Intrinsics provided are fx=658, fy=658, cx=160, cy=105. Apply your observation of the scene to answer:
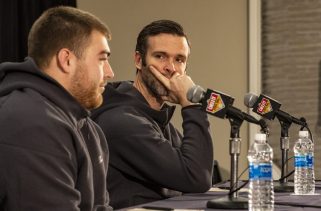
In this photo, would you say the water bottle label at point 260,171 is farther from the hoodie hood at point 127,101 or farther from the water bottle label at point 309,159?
the hoodie hood at point 127,101

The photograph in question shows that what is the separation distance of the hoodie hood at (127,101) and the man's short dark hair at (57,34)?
0.63 m

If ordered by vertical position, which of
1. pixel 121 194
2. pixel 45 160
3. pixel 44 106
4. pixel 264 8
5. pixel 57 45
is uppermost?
pixel 264 8

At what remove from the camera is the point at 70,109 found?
5.97ft

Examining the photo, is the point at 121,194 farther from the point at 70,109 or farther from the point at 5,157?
the point at 5,157

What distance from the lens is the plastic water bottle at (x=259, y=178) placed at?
1.77 meters

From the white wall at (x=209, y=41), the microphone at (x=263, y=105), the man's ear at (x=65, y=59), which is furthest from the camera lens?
the white wall at (x=209, y=41)

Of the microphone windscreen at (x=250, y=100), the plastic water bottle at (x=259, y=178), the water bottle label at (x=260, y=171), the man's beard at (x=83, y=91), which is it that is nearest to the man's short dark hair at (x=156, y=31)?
the microphone windscreen at (x=250, y=100)

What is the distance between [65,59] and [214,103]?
45cm

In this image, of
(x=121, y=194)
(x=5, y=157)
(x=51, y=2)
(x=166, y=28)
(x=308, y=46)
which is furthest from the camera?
(x=51, y=2)

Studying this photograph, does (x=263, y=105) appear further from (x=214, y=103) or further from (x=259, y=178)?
(x=259, y=178)

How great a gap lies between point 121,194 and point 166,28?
0.74 metres

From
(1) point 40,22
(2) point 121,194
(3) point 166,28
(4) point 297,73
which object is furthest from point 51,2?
(1) point 40,22

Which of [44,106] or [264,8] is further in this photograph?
[264,8]

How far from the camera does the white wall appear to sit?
4.61 metres
